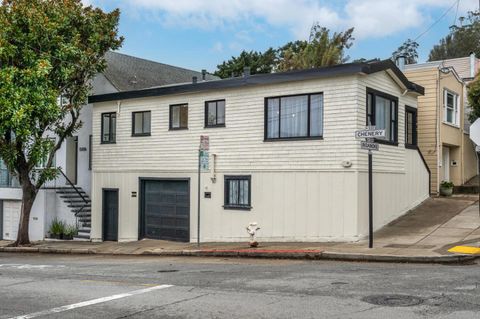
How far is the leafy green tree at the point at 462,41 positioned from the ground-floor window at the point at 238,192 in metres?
48.3

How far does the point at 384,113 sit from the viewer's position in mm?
18891

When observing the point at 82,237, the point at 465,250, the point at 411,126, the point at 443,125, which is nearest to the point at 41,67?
the point at 82,237

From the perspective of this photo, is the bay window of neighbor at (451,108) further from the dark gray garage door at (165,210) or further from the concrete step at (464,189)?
the dark gray garage door at (165,210)

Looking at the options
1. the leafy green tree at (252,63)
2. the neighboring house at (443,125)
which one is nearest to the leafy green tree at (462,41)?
the leafy green tree at (252,63)

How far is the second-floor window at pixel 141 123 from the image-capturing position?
71.9 feet

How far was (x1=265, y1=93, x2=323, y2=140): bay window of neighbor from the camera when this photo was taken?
1766 centimetres

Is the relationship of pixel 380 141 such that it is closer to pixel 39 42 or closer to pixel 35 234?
pixel 39 42

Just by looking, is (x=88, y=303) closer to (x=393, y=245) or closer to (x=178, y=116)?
(x=393, y=245)

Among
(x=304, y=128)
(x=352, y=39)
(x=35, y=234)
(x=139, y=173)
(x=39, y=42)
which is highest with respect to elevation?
(x=352, y=39)

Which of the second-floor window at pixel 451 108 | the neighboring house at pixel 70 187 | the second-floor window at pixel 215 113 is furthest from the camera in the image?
the neighboring house at pixel 70 187

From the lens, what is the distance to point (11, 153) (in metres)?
21.2

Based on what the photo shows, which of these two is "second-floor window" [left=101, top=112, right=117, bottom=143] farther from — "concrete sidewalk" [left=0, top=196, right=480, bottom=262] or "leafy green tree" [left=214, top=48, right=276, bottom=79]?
"leafy green tree" [left=214, top=48, right=276, bottom=79]

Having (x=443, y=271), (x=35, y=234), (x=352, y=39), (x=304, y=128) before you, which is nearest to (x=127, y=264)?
(x=304, y=128)

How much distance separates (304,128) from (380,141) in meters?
2.58
